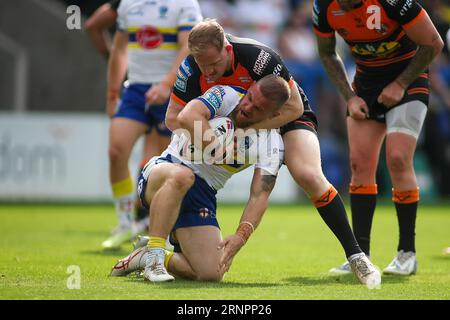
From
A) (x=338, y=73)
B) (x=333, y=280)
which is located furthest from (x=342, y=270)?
(x=338, y=73)

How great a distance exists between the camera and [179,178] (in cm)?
586

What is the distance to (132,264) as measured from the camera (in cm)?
607

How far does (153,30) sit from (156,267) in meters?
3.38

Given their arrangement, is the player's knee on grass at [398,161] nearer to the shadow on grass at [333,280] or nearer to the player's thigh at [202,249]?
the shadow on grass at [333,280]

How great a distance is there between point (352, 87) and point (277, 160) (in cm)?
140

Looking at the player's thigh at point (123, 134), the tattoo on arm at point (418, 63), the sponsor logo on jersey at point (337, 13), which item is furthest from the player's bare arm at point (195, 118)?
the player's thigh at point (123, 134)

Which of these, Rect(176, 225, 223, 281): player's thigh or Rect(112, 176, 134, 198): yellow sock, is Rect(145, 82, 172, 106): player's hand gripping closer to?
Rect(112, 176, 134, 198): yellow sock

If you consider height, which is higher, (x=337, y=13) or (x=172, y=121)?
(x=337, y=13)

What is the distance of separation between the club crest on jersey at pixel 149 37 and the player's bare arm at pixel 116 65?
21 cm

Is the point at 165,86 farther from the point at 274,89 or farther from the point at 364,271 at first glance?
the point at 364,271

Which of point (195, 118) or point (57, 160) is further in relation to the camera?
point (57, 160)

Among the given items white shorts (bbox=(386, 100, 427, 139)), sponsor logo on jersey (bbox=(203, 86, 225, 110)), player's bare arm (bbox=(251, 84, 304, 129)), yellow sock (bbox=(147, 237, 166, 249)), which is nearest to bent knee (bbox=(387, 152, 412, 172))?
white shorts (bbox=(386, 100, 427, 139))

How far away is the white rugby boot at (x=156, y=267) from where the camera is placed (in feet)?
18.9
